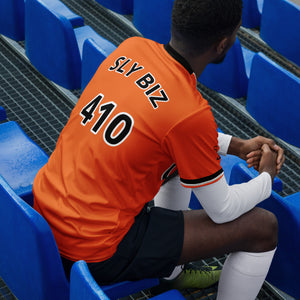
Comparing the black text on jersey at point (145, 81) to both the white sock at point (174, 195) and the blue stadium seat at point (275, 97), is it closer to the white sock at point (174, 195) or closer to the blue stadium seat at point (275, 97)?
the white sock at point (174, 195)

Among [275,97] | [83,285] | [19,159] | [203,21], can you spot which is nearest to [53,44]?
[19,159]

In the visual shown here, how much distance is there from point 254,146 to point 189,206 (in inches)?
18.0

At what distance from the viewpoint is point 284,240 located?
177 centimetres

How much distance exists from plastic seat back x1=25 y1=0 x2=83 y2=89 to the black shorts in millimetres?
1161

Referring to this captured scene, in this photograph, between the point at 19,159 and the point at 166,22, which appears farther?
the point at 166,22

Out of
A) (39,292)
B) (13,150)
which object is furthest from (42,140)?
(39,292)

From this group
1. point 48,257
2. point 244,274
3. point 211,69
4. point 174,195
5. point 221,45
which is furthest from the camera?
point 211,69

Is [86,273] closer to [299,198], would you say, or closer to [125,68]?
[125,68]

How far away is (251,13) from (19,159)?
1.96m

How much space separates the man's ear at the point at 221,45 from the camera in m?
1.56

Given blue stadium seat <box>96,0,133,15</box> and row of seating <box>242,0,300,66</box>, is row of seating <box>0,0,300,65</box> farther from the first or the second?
blue stadium seat <box>96,0,133,15</box>

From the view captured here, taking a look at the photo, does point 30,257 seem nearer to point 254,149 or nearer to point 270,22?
point 254,149

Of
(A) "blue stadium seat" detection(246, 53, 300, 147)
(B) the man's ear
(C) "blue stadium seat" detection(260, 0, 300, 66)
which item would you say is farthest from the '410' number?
(C) "blue stadium seat" detection(260, 0, 300, 66)

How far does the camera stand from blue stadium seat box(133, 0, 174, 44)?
2.90 meters
